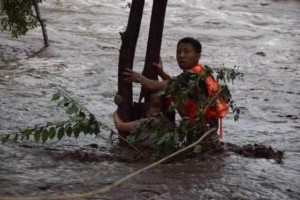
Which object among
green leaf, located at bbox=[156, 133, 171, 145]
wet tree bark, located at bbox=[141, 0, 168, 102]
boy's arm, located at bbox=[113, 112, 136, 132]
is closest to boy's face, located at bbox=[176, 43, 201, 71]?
wet tree bark, located at bbox=[141, 0, 168, 102]

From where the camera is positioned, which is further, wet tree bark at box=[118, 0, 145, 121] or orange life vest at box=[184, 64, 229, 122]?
wet tree bark at box=[118, 0, 145, 121]

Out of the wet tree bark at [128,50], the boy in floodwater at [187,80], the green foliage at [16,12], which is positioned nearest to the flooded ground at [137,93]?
the boy in floodwater at [187,80]

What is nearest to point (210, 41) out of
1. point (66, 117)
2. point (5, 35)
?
point (5, 35)

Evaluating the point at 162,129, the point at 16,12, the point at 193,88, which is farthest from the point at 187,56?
the point at 16,12

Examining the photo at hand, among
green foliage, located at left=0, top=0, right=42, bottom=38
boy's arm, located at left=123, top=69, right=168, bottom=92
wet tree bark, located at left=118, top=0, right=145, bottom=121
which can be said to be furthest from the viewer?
green foliage, located at left=0, top=0, right=42, bottom=38

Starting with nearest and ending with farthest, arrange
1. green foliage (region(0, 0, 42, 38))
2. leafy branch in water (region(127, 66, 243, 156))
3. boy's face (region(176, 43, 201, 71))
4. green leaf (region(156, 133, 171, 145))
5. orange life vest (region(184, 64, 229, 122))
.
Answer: green leaf (region(156, 133, 171, 145)) < leafy branch in water (region(127, 66, 243, 156)) < orange life vest (region(184, 64, 229, 122)) < boy's face (region(176, 43, 201, 71)) < green foliage (region(0, 0, 42, 38))

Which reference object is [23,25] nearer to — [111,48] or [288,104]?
[111,48]

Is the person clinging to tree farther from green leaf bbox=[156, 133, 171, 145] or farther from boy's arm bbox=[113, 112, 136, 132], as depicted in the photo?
boy's arm bbox=[113, 112, 136, 132]

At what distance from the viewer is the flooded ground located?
4.65 metres

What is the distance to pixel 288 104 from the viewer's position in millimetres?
9859

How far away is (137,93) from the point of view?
32.5ft

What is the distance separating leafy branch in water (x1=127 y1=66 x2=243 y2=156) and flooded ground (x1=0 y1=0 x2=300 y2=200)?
23 centimetres

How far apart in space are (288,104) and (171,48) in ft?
21.2

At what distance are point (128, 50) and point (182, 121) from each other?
1075mm
